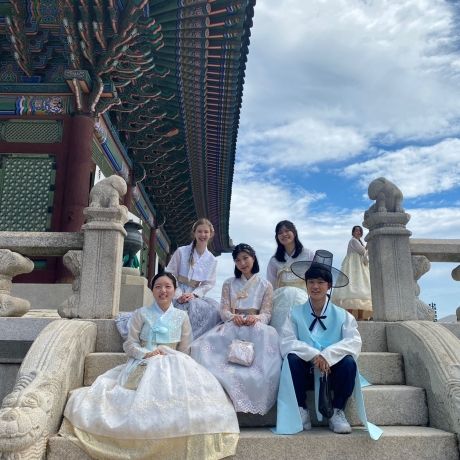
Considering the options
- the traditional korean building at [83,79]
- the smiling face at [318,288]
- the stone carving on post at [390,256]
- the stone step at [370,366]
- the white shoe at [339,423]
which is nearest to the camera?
the white shoe at [339,423]

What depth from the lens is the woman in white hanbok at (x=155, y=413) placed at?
2666 mm

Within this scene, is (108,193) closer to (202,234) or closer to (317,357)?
(202,234)

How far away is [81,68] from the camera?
7891mm

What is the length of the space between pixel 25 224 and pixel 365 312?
611 centimetres

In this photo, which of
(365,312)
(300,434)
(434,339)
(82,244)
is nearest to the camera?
(300,434)

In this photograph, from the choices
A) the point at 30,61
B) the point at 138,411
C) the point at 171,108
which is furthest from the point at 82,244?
the point at 171,108

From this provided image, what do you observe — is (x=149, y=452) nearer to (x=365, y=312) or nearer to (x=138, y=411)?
(x=138, y=411)

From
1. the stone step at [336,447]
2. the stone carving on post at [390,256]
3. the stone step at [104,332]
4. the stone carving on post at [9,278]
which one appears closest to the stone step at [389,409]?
the stone step at [336,447]

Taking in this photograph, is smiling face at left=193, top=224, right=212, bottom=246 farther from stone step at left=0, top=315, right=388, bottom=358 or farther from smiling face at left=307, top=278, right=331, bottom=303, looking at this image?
smiling face at left=307, top=278, right=331, bottom=303

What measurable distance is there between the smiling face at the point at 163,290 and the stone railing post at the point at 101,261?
0.90m

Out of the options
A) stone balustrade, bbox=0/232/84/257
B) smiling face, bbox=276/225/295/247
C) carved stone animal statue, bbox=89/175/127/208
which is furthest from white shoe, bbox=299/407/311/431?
stone balustrade, bbox=0/232/84/257

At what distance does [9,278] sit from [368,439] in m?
3.73

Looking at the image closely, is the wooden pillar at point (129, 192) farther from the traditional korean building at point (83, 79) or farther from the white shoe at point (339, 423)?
the white shoe at point (339, 423)

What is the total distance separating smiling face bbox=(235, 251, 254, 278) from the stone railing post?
1236 mm
